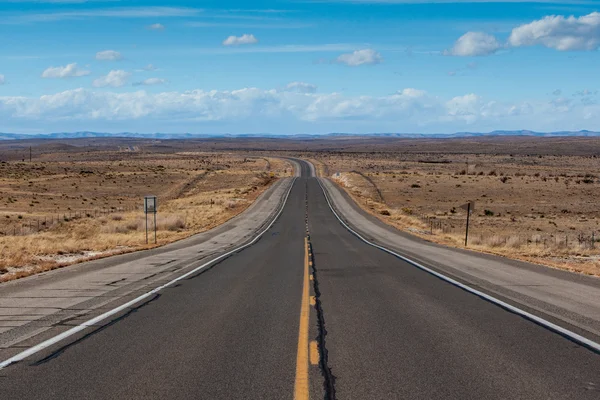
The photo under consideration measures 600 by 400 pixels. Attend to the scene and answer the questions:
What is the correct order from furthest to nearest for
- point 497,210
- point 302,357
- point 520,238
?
point 497,210
point 520,238
point 302,357

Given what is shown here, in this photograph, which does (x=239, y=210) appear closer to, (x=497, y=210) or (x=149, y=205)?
(x=149, y=205)

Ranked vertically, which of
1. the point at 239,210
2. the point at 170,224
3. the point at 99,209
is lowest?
the point at 99,209

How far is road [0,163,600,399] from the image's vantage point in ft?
19.7

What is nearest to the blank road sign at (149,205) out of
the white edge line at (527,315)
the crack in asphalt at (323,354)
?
the white edge line at (527,315)

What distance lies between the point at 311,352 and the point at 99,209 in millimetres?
55404

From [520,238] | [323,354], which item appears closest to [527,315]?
[323,354]

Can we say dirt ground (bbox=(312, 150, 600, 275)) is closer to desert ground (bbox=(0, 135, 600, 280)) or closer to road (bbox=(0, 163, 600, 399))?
desert ground (bbox=(0, 135, 600, 280))

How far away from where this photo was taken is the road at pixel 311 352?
19.7 ft

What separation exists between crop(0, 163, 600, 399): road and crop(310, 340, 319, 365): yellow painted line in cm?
2

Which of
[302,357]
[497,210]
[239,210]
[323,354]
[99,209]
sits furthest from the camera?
[99,209]

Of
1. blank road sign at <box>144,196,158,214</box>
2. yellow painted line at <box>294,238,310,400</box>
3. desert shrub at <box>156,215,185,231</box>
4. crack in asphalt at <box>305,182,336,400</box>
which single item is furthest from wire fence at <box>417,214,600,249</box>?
yellow painted line at <box>294,238,310,400</box>

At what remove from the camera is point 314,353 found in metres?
7.42

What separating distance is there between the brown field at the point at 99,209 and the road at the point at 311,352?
289 inches

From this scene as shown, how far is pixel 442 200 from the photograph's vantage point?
6762 cm
